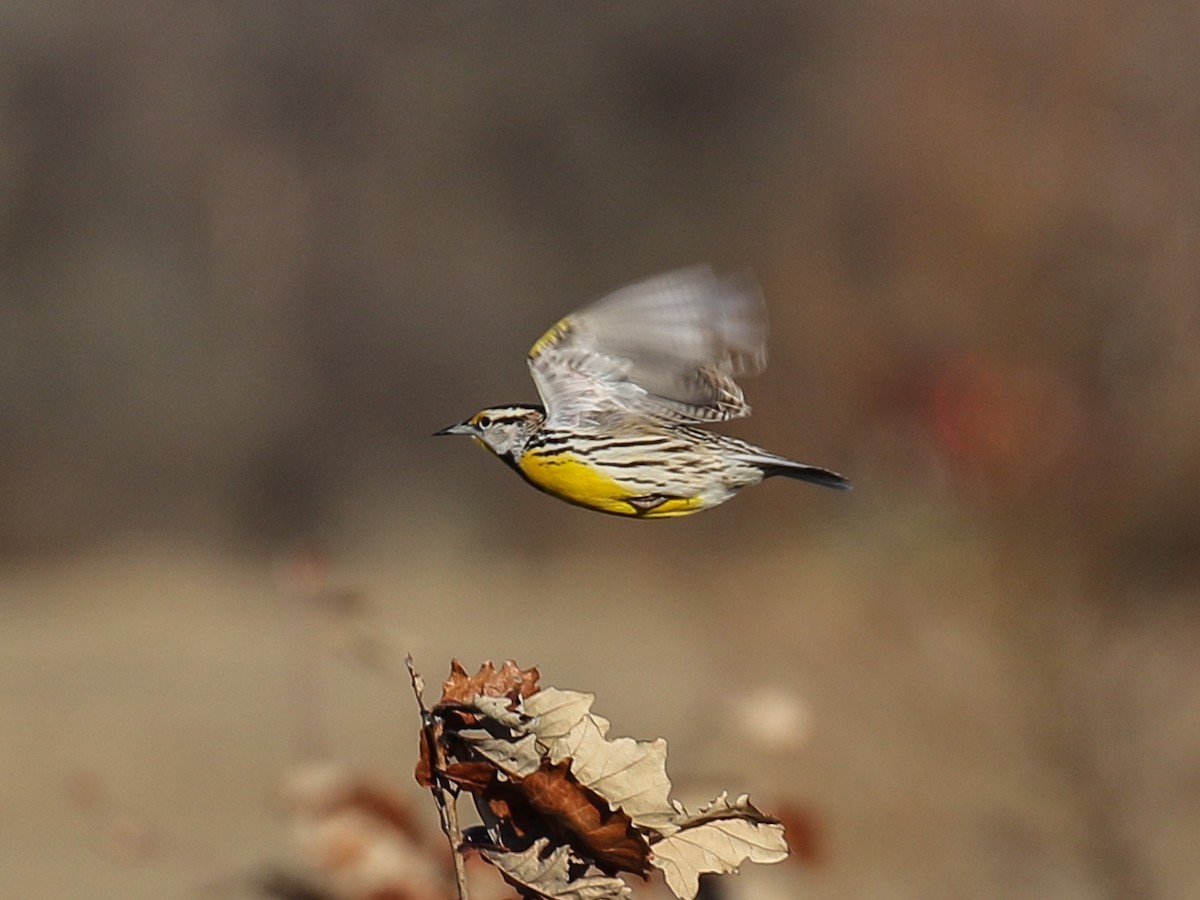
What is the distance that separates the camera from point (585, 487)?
0.47 metres

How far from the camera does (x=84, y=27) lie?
6.95ft

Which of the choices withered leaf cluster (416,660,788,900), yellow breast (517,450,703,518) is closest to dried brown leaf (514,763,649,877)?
withered leaf cluster (416,660,788,900)

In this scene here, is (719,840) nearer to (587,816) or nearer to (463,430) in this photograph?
(587,816)

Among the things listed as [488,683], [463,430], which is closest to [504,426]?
[463,430]

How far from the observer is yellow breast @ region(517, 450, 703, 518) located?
454 millimetres

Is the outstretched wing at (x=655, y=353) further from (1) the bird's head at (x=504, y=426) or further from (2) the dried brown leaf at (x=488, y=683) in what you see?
(2) the dried brown leaf at (x=488, y=683)

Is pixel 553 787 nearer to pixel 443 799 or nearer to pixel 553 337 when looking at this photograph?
pixel 443 799

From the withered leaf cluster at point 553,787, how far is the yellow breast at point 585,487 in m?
0.13

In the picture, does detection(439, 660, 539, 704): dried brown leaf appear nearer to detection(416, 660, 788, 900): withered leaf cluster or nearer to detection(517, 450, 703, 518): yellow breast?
detection(416, 660, 788, 900): withered leaf cluster

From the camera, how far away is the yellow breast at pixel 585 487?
1.49ft

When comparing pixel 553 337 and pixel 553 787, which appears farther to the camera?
pixel 553 337

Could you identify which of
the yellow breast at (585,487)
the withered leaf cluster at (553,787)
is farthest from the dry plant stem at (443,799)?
the yellow breast at (585,487)

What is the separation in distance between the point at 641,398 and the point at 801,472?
6cm

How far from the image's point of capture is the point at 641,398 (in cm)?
49
